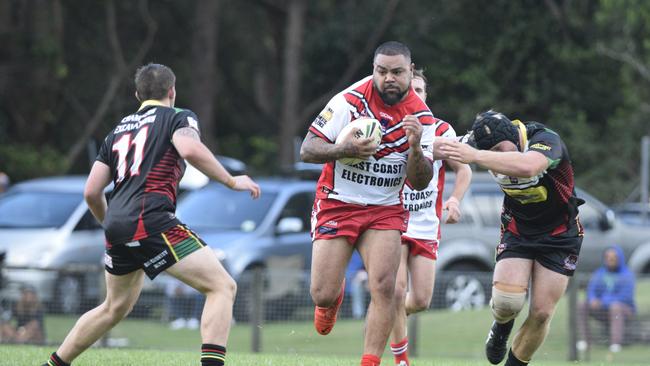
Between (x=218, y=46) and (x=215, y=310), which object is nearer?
(x=215, y=310)

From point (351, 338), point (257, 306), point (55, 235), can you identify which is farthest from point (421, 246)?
point (55, 235)

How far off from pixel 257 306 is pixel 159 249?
7.53 meters

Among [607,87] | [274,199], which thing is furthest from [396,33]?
[274,199]

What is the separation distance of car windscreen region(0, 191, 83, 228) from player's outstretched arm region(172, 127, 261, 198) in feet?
34.5

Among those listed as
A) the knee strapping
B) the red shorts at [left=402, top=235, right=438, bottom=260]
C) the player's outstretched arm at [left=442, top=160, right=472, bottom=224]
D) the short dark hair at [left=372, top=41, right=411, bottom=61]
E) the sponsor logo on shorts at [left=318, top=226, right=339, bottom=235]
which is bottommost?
the knee strapping

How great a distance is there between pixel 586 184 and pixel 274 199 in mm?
21935

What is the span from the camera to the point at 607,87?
121 feet

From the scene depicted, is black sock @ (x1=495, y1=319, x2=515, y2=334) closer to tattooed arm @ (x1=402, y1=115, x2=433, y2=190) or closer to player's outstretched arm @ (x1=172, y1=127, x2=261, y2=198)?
tattooed arm @ (x1=402, y1=115, x2=433, y2=190)

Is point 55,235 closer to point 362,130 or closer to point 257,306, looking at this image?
point 257,306

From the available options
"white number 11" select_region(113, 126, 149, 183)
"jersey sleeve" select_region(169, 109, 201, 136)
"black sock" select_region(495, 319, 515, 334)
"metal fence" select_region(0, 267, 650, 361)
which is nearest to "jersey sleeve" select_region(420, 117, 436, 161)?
"jersey sleeve" select_region(169, 109, 201, 136)

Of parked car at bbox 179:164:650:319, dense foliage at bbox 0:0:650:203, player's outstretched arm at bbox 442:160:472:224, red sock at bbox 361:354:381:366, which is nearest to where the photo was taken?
red sock at bbox 361:354:381:366

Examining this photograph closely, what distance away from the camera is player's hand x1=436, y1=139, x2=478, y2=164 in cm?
804

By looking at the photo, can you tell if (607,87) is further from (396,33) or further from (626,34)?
(396,33)

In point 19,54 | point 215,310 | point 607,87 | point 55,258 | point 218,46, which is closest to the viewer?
point 215,310
